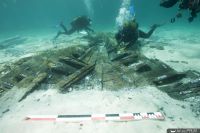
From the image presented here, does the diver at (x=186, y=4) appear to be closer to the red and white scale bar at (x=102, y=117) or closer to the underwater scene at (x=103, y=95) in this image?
the underwater scene at (x=103, y=95)

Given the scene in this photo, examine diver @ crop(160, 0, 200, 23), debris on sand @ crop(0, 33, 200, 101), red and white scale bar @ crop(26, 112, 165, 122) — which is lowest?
red and white scale bar @ crop(26, 112, 165, 122)

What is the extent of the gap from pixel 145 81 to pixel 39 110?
11.6ft

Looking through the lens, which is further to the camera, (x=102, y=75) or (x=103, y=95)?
(x=102, y=75)

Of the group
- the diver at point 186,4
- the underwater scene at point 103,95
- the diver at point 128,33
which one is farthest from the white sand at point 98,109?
the diver at point 128,33

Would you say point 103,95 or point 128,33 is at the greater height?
point 128,33

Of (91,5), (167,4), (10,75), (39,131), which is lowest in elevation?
(39,131)

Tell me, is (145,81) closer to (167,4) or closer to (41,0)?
(167,4)

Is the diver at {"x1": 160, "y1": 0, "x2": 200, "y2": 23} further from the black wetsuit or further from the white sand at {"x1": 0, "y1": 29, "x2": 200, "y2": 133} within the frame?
the black wetsuit

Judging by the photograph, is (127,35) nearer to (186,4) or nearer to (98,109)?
(186,4)

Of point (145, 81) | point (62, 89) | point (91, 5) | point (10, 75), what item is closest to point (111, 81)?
point (145, 81)

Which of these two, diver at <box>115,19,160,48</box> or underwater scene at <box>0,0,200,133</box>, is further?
diver at <box>115,19,160,48</box>

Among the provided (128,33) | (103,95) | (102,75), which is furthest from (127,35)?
(103,95)

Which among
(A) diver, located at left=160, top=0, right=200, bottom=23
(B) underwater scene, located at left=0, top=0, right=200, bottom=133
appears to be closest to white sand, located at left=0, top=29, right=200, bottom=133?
(B) underwater scene, located at left=0, top=0, right=200, bottom=133

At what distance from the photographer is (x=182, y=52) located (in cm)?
1222
